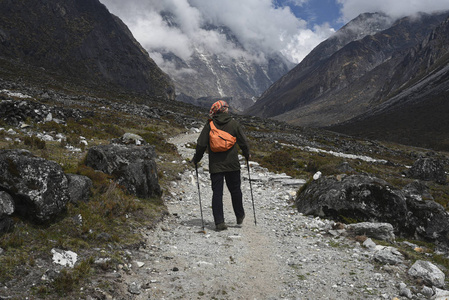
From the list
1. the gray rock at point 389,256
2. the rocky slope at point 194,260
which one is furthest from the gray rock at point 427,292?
the gray rock at point 389,256

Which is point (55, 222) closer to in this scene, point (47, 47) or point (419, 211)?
point (419, 211)

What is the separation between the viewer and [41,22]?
118 metres

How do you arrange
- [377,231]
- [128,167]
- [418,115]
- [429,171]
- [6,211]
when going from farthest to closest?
1. [418,115]
2. [429,171]
3. [128,167]
4. [377,231]
5. [6,211]

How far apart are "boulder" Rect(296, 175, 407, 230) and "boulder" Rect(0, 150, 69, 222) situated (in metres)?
7.36

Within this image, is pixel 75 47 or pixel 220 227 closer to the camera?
pixel 220 227

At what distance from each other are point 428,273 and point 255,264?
2950 mm

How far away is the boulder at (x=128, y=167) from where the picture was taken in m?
8.45

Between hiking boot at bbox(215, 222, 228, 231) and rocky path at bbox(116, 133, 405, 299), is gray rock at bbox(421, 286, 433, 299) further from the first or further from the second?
hiking boot at bbox(215, 222, 228, 231)

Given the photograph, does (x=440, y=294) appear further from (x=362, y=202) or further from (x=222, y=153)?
(x=222, y=153)

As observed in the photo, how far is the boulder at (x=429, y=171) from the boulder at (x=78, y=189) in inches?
1154

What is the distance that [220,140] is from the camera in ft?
23.5

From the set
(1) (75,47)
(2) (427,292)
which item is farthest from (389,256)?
(1) (75,47)

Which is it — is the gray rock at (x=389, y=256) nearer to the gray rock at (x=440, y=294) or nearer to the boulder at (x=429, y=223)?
the gray rock at (x=440, y=294)

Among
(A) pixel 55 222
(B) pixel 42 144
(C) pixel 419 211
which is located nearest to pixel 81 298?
(A) pixel 55 222
